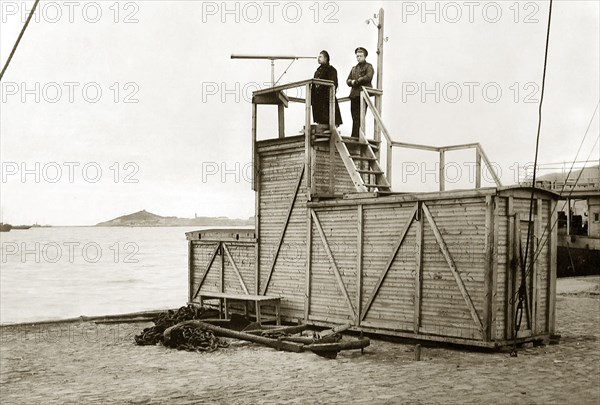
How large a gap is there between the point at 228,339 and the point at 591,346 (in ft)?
26.0

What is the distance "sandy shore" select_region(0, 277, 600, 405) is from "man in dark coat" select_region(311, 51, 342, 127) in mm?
6234

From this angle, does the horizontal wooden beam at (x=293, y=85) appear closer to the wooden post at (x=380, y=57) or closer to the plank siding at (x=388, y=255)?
the plank siding at (x=388, y=255)

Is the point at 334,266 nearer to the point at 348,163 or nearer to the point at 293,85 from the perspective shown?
the point at 348,163

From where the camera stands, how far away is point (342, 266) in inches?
649

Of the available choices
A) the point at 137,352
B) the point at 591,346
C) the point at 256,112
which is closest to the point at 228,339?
the point at 137,352

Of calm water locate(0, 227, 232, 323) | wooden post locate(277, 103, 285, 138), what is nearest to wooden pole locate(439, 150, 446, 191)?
wooden post locate(277, 103, 285, 138)

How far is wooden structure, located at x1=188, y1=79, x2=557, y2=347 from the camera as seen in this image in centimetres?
1345

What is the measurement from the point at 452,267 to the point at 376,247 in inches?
88.2

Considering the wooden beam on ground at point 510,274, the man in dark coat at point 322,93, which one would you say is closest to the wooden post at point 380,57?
the man in dark coat at point 322,93

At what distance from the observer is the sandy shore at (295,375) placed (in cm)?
996

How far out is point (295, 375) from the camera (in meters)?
11.6

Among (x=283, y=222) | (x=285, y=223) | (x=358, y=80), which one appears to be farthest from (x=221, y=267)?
(x=358, y=80)

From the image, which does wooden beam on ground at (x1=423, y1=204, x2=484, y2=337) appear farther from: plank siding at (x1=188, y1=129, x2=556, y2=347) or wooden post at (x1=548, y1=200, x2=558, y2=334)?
wooden post at (x1=548, y1=200, x2=558, y2=334)

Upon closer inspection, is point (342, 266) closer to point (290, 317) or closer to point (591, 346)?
point (290, 317)
